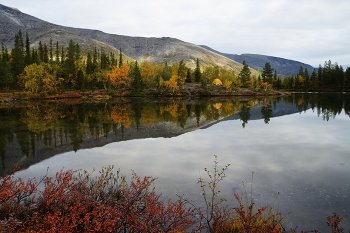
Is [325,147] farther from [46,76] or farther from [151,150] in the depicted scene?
[46,76]

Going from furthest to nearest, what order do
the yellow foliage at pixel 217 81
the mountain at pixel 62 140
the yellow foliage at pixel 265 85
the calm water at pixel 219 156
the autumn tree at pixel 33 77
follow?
the yellow foliage at pixel 217 81 < the yellow foliage at pixel 265 85 < the autumn tree at pixel 33 77 < the mountain at pixel 62 140 < the calm water at pixel 219 156

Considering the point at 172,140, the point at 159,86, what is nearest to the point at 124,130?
the point at 172,140

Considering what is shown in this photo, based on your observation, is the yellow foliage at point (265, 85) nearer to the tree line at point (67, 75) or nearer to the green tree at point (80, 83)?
the tree line at point (67, 75)

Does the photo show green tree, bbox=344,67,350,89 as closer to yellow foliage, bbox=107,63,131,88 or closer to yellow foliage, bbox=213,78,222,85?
yellow foliage, bbox=213,78,222,85

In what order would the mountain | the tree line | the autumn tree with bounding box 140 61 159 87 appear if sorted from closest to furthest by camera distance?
the mountain < the tree line < the autumn tree with bounding box 140 61 159 87

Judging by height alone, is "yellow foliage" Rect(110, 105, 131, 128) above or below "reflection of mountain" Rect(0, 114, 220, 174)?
above

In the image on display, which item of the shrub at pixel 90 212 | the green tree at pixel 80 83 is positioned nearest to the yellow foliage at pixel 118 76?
the green tree at pixel 80 83

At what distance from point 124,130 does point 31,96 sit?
71.3m

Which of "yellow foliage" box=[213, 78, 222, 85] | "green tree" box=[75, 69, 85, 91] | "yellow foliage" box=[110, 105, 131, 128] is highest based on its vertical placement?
"yellow foliage" box=[213, 78, 222, 85]

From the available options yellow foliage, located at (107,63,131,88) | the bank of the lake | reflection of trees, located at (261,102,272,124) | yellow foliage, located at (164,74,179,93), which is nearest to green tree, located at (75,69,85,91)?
the bank of the lake

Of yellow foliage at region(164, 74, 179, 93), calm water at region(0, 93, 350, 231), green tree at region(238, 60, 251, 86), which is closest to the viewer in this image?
calm water at region(0, 93, 350, 231)

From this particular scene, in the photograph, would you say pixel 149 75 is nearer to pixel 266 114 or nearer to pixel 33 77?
pixel 33 77

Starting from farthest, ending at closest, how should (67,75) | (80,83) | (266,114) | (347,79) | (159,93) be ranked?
(347,79) < (159,93) < (67,75) < (80,83) < (266,114)

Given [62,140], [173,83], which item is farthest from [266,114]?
[173,83]
